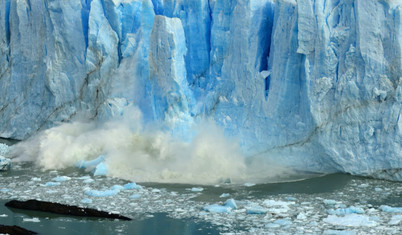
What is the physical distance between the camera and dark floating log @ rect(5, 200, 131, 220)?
639cm

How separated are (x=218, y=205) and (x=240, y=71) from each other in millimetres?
3260

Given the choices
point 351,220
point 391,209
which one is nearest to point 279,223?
point 351,220

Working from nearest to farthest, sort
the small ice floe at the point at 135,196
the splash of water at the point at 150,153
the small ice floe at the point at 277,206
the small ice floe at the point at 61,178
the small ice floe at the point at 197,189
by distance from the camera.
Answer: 1. the small ice floe at the point at 277,206
2. the small ice floe at the point at 135,196
3. the small ice floe at the point at 197,189
4. the small ice floe at the point at 61,178
5. the splash of water at the point at 150,153

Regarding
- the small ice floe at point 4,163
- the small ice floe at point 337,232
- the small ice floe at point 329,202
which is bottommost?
the small ice floe at point 337,232

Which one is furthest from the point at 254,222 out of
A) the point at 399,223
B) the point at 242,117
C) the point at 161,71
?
the point at 161,71

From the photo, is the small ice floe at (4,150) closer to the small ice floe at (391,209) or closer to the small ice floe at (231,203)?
the small ice floe at (231,203)

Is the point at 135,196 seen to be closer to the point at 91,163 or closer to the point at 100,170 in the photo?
the point at 100,170

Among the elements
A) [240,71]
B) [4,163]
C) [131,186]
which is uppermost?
[240,71]

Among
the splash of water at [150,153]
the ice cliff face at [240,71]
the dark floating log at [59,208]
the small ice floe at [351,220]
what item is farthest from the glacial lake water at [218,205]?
the ice cliff face at [240,71]

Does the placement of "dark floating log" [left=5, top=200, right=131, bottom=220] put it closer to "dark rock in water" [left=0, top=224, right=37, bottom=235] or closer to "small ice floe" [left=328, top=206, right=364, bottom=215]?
"dark rock in water" [left=0, top=224, right=37, bottom=235]

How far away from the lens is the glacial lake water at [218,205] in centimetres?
589

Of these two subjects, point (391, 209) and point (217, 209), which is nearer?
point (391, 209)

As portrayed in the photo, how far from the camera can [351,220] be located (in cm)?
605

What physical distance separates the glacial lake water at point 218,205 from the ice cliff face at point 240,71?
0.81 metres
